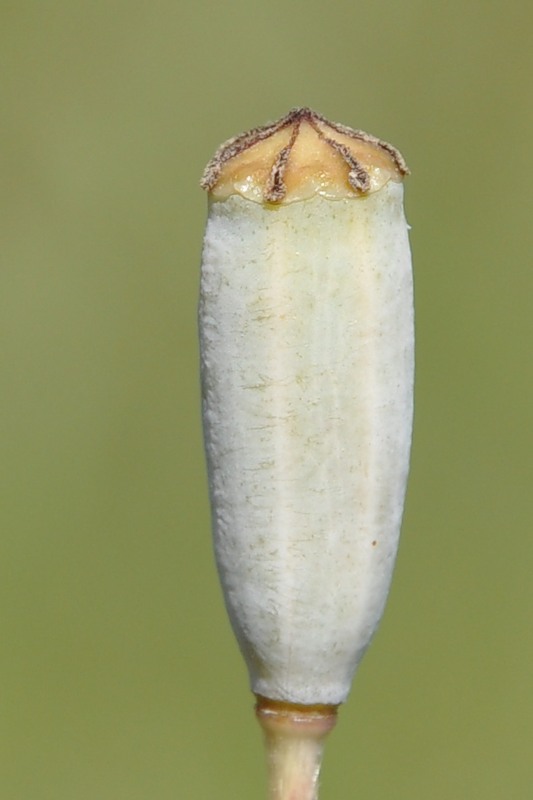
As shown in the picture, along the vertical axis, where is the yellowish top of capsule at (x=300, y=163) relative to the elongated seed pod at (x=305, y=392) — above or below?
above

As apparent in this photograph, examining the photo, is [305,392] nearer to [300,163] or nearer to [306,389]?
[306,389]

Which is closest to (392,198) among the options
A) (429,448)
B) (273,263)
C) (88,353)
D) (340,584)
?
(273,263)

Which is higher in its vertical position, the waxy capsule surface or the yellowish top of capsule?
the yellowish top of capsule

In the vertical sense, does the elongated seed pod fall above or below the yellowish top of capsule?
below

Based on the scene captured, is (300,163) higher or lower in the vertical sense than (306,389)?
higher

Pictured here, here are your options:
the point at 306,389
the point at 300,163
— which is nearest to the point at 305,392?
the point at 306,389

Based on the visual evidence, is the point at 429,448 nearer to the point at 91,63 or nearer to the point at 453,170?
the point at 453,170
